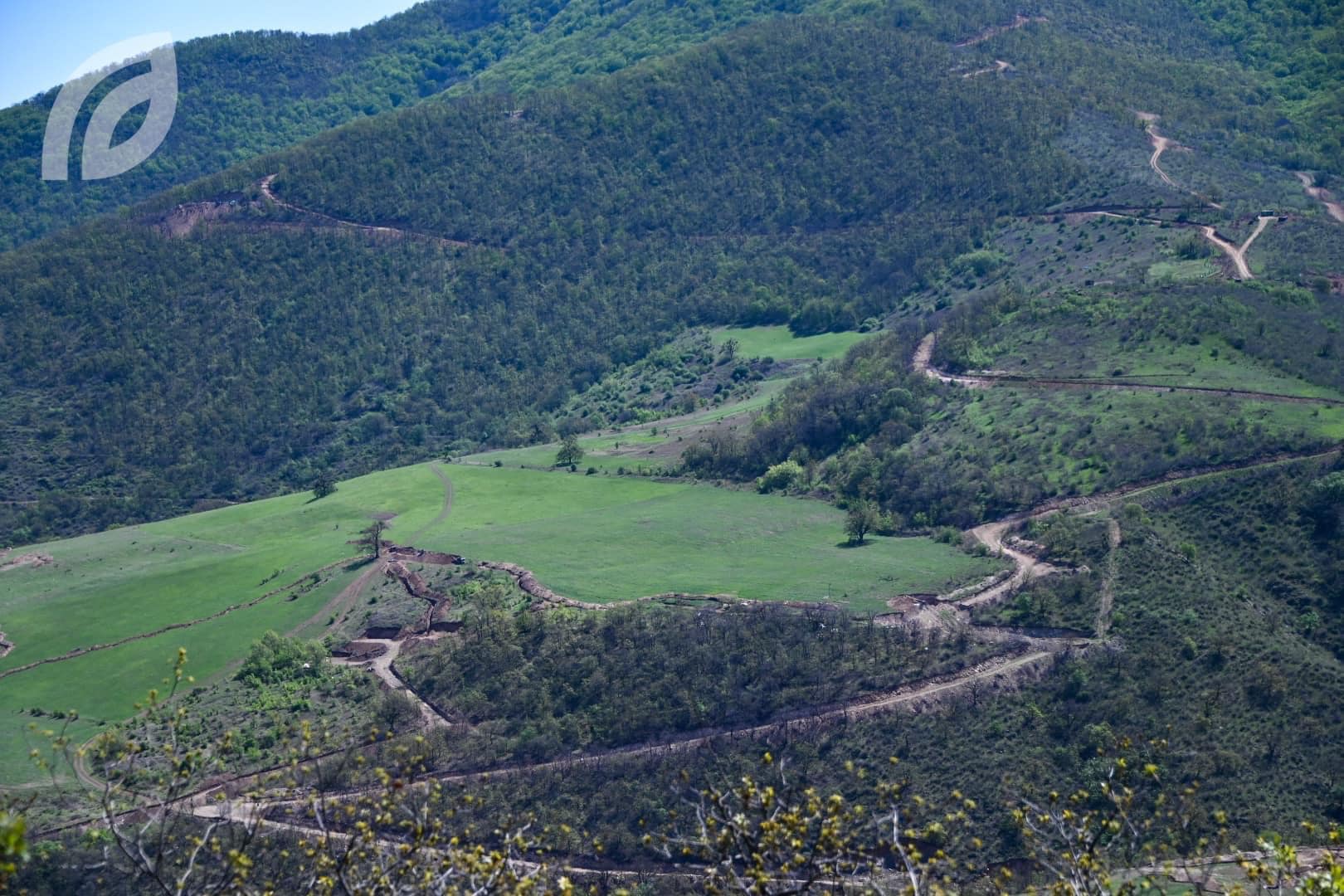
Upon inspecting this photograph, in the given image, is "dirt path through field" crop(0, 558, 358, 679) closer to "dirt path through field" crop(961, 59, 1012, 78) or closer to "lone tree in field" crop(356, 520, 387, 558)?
"lone tree in field" crop(356, 520, 387, 558)

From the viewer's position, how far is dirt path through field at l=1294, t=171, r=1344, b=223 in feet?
385

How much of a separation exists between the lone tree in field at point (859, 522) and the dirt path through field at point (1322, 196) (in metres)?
62.6

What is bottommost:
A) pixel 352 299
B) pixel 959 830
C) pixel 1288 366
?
pixel 959 830

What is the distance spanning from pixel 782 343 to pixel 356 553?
57.9 m

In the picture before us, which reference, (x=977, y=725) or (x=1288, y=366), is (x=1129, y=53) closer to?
(x=1288, y=366)

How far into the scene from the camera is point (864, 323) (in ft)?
401

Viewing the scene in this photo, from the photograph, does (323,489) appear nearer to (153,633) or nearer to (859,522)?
(153,633)

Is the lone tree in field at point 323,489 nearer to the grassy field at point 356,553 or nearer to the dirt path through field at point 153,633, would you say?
the grassy field at point 356,553

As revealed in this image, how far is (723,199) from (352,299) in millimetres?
43989

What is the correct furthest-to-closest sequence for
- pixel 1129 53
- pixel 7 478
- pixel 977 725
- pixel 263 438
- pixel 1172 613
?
pixel 1129 53
pixel 263 438
pixel 7 478
pixel 1172 613
pixel 977 725

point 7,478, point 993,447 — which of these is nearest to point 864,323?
point 993,447

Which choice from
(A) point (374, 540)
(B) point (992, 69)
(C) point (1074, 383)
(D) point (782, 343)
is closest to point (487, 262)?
(D) point (782, 343)

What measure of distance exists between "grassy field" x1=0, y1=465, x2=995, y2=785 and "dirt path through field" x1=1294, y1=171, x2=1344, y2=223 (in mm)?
66929

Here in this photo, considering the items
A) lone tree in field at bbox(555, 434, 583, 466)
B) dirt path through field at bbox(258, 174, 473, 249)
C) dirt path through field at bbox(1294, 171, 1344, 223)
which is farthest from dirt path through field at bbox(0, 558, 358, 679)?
dirt path through field at bbox(1294, 171, 1344, 223)
